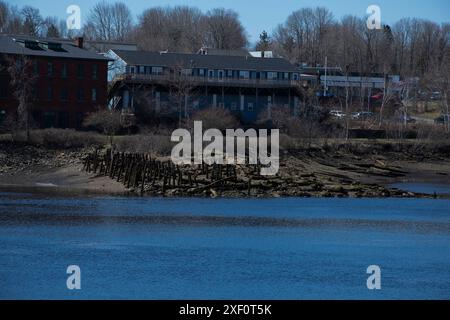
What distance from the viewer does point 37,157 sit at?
8181cm

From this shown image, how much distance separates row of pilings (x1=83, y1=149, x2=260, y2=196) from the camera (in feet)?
224

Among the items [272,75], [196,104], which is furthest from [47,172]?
[272,75]

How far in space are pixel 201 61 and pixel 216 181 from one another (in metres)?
47.5

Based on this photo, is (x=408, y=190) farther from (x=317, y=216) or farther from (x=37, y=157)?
(x=37, y=157)

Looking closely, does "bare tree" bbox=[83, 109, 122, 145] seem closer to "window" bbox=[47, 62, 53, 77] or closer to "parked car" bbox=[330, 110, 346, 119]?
"window" bbox=[47, 62, 53, 77]

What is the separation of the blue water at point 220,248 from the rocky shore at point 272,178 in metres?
4.07

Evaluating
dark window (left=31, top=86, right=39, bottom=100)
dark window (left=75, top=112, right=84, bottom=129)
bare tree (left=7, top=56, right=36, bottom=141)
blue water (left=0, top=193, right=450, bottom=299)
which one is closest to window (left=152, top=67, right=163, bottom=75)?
dark window (left=75, top=112, right=84, bottom=129)

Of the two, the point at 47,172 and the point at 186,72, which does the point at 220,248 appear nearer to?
the point at 47,172

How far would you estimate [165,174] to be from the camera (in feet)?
228

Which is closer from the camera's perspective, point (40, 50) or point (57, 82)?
point (57, 82)

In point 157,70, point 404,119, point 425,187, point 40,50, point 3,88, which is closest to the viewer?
point 425,187

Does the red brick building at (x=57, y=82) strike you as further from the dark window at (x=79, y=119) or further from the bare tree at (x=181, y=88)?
the bare tree at (x=181, y=88)

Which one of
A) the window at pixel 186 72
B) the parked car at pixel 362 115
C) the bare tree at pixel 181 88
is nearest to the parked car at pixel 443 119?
the parked car at pixel 362 115

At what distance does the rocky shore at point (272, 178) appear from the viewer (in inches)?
2704
